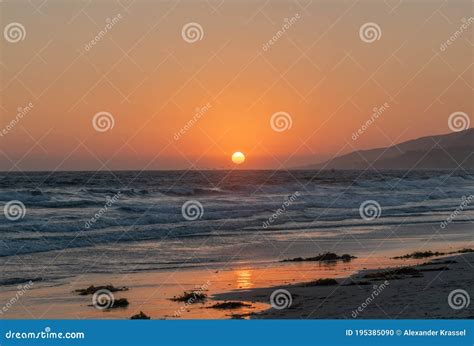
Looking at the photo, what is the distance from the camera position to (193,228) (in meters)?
25.0

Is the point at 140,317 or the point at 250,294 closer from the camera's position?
the point at 140,317

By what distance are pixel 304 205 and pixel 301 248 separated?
16.3 meters

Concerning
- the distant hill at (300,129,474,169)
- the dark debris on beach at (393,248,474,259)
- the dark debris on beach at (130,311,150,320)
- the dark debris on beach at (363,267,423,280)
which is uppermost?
the distant hill at (300,129,474,169)

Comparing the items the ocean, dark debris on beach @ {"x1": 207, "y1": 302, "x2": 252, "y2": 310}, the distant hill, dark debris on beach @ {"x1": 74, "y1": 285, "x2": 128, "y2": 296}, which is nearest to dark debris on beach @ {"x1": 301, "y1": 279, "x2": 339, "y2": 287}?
dark debris on beach @ {"x1": 207, "y1": 302, "x2": 252, "y2": 310}

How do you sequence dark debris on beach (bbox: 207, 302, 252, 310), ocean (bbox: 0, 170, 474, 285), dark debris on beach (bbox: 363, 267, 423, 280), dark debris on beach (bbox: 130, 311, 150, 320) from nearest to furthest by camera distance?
dark debris on beach (bbox: 130, 311, 150, 320)
dark debris on beach (bbox: 207, 302, 252, 310)
dark debris on beach (bbox: 363, 267, 423, 280)
ocean (bbox: 0, 170, 474, 285)

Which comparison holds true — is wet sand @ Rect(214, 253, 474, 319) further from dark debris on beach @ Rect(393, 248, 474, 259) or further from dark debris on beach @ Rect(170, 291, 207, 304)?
dark debris on beach @ Rect(393, 248, 474, 259)

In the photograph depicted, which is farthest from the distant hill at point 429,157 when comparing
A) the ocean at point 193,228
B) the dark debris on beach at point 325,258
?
the dark debris on beach at point 325,258

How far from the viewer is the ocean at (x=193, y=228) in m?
17.6

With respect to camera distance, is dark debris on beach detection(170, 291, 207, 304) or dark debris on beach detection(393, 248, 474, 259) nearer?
dark debris on beach detection(170, 291, 207, 304)

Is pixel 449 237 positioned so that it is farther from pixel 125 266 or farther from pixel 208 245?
pixel 125 266

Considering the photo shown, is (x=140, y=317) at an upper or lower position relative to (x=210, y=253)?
lower

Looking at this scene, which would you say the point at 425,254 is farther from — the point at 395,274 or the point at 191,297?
the point at 191,297

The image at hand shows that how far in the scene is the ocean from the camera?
17.6 meters

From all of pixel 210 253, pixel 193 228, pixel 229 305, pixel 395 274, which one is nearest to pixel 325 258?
pixel 395 274
